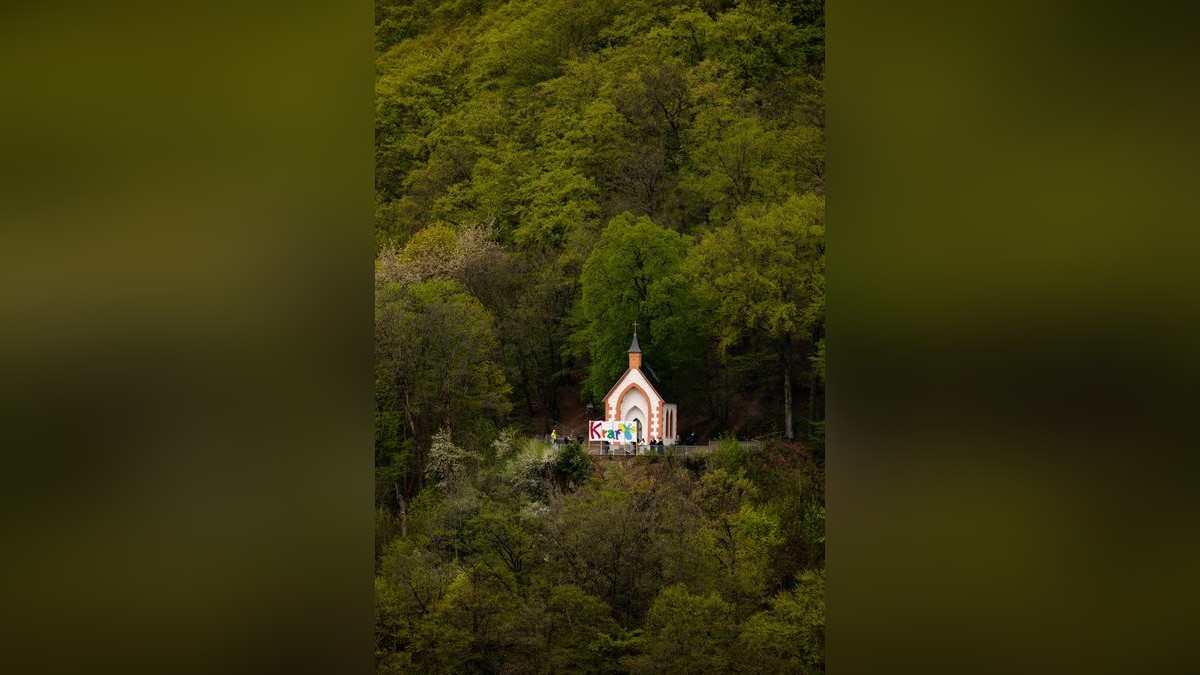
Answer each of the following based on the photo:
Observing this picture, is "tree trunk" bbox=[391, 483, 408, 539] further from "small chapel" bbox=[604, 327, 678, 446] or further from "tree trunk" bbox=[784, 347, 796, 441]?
"tree trunk" bbox=[784, 347, 796, 441]

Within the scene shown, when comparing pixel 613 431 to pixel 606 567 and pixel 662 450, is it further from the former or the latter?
pixel 606 567

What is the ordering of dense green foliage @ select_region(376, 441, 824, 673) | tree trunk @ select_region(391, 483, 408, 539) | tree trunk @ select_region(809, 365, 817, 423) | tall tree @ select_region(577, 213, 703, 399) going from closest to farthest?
tall tree @ select_region(577, 213, 703, 399), tree trunk @ select_region(809, 365, 817, 423), dense green foliage @ select_region(376, 441, 824, 673), tree trunk @ select_region(391, 483, 408, 539)

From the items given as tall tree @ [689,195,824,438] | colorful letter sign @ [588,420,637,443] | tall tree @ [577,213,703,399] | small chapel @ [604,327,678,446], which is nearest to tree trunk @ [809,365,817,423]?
tall tree @ [689,195,824,438]

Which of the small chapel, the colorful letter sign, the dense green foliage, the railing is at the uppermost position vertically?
the small chapel

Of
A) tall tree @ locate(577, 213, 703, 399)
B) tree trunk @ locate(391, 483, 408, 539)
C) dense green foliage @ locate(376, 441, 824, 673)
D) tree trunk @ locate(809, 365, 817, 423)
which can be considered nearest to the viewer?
tall tree @ locate(577, 213, 703, 399)

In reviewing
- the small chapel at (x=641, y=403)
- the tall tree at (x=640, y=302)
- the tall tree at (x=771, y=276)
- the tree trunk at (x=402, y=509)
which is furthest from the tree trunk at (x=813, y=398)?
the tree trunk at (x=402, y=509)
